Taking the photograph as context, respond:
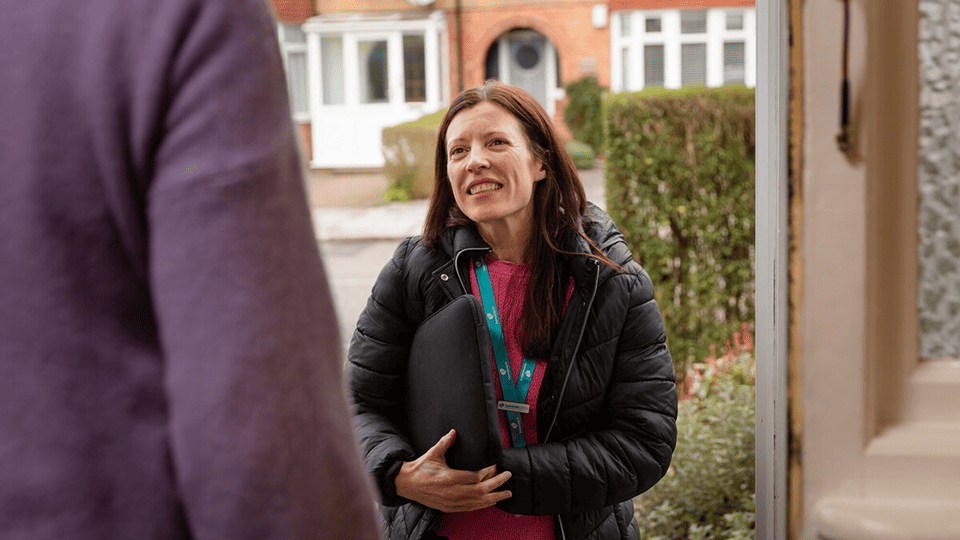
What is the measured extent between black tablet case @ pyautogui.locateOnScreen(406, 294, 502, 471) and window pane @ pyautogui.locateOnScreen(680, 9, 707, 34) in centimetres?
2006

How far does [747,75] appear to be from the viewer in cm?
2017

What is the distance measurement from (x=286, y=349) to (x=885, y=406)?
82 centimetres

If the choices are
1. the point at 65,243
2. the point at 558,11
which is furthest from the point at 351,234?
the point at 65,243

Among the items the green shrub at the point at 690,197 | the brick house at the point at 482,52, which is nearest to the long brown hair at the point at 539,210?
the green shrub at the point at 690,197

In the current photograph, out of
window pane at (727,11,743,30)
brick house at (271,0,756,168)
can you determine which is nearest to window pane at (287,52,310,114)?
brick house at (271,0,756,168)

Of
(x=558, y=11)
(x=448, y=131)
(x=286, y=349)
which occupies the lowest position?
(x=286, y=349)

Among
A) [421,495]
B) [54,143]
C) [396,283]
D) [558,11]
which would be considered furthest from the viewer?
[558,11]

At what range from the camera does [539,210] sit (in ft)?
6.16

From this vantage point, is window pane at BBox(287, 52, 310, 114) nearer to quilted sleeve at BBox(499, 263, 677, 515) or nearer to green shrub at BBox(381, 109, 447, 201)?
green shrub at BBox(381, 109, 447, 201)

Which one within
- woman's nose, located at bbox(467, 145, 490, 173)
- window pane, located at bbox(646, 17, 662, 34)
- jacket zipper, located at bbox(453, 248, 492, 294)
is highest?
window pane, located at bbox(646, 17, 662, 34)

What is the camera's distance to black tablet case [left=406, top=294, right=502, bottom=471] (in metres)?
1.57

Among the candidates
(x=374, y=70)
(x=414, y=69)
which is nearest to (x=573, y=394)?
(x=414, y=69)

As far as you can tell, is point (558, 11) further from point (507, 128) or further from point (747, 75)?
point (507, 128)

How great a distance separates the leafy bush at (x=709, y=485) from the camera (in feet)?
11.4
